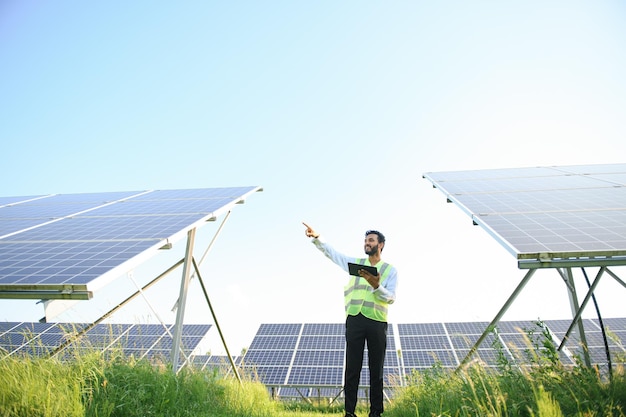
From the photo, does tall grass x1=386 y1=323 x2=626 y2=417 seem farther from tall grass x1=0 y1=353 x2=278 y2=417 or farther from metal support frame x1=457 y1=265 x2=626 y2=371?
tall grass x1=0 y1=353 x2=278 y2=417

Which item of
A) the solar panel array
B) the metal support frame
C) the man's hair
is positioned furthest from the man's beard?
the solar panel array

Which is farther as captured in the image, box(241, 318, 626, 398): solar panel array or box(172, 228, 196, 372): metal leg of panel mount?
box(241, 318, 626, 398): solar panel array

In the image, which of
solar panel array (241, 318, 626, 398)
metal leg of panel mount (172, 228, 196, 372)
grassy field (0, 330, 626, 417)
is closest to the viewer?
grassy field (0, 330, 626, 417)

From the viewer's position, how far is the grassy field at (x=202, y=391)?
4.01 metres

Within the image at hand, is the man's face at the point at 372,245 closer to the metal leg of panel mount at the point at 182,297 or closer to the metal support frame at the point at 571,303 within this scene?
the metal support frame at the point at 571,303

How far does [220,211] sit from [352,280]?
2.56m

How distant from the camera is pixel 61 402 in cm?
405

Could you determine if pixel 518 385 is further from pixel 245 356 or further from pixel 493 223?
pixel 245 356

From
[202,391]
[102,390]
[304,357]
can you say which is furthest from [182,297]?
[304,357]

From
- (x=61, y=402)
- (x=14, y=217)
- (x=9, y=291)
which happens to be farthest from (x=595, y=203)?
(x=14, y=217)

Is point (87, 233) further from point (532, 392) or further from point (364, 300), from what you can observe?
point (532, 392)

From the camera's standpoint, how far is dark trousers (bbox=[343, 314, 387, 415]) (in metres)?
5.57

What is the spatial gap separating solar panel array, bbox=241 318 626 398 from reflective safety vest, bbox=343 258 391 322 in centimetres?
671

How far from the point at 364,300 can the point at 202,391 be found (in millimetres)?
2307
